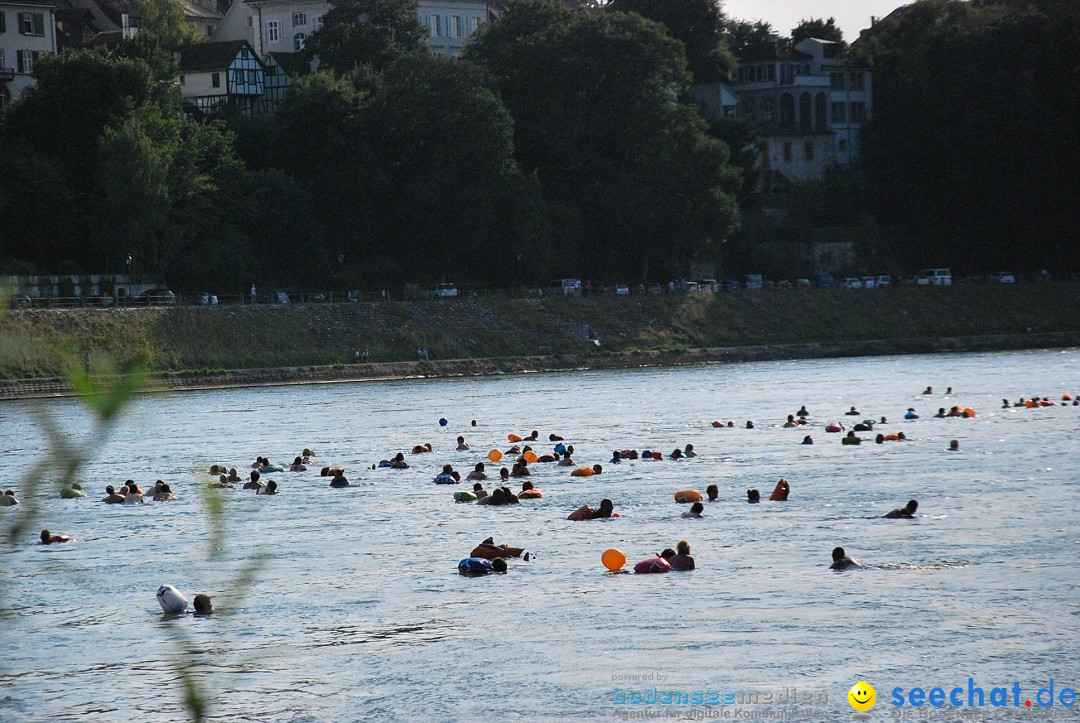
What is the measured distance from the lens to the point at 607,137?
98.8 meters

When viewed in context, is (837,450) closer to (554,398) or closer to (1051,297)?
(554,398)

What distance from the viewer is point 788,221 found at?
115812 mm

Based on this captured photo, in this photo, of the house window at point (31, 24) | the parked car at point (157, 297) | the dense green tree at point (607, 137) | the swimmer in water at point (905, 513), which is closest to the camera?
the swimmer in water at point (905, 513)

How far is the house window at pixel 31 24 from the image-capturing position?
308ft

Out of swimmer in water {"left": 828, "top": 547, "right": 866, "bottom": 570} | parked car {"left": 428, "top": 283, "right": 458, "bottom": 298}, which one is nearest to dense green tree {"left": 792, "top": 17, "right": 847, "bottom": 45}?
parked car {"left": 428, "top": 283, "right": 458, "bottom": 298}

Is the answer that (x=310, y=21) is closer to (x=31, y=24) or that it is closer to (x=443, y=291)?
(x=31, y=24)

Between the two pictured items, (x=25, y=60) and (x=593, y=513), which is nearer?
(x=593, y=513)

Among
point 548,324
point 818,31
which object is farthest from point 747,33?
point 548,324

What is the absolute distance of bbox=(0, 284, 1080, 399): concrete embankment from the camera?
72.2 meters

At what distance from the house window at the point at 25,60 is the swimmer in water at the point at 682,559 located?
3254 inches

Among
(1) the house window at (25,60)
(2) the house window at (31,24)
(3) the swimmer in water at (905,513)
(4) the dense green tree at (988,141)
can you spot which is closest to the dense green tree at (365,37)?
(2) the house window at (31,24)

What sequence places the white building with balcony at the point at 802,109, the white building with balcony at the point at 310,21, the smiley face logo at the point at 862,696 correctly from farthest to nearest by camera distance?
the white building with balcony at the point at 310,21 < the white building with balcony at the point at 802,109 < the smiley face logo at the point at 862,696

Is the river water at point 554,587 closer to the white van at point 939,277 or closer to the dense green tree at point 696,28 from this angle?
the white van at point 939,277

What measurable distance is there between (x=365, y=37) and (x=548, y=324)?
30.4 metres
